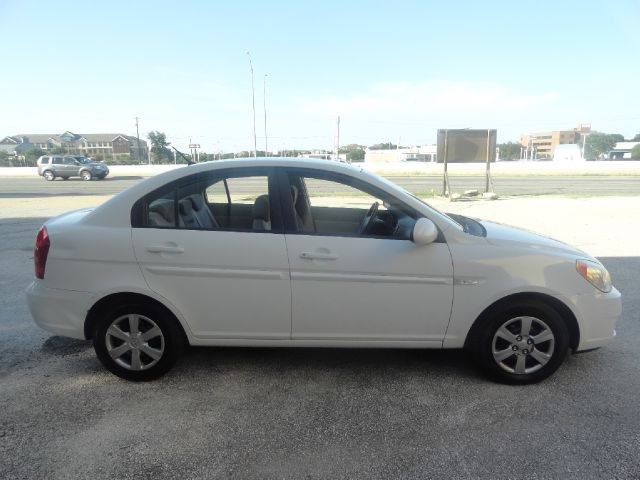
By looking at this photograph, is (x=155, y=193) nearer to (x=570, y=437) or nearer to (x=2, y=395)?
(x=2, y=395)

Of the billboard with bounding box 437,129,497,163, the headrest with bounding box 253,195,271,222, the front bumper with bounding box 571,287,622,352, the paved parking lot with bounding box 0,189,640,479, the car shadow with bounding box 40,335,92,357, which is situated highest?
the billboard with bounding box 437,129,497,163

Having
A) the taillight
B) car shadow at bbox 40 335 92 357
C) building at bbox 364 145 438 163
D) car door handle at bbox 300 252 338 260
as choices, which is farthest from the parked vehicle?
building at bbox 364 145 438 163

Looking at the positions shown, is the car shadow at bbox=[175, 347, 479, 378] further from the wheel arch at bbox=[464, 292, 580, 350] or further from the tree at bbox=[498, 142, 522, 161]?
the tree at bbox=[498, 142, 522, 161]

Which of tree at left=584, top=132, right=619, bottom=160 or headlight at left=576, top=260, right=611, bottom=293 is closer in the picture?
headlight at left=576, top=260, right=611, bottom=293

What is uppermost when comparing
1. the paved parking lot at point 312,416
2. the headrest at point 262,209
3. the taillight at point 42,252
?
the headrest at point 262,209

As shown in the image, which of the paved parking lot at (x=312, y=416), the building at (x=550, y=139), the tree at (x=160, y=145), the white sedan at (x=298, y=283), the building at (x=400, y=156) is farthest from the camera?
the building at (x=550, y=139)

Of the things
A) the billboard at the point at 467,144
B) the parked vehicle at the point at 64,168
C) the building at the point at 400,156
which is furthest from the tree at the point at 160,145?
the building at the point at 400,156

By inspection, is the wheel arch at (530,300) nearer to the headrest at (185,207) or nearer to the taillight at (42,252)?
the headrest at (185,207)

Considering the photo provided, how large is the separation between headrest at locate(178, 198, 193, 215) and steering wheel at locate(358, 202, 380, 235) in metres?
1.31

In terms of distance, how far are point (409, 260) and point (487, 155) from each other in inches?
584

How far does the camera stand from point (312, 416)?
2.91 metres

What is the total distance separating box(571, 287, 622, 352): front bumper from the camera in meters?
3.17

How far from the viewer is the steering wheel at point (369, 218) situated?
11.7ft

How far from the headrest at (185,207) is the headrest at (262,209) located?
48 centimetres
